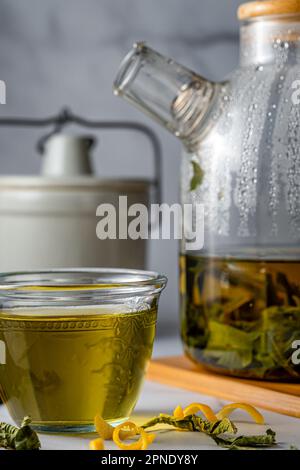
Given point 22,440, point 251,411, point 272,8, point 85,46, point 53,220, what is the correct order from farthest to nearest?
point 85,46, point 53,220, point 272,8, point 251,411, point 22,440

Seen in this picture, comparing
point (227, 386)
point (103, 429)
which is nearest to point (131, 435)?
point (103, 429)

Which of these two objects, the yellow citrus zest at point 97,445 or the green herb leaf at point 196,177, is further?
the green herb leaf at point 196,177

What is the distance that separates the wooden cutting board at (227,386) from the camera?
772mm

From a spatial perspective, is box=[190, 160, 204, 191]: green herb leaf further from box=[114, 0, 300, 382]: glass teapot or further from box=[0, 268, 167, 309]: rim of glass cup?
box=[0, 268, 167, 309]: rim of glass cup

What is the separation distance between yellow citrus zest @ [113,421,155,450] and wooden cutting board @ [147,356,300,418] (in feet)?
0.50

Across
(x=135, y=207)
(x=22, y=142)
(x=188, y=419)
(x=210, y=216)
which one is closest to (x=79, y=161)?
(x=135, y=207)

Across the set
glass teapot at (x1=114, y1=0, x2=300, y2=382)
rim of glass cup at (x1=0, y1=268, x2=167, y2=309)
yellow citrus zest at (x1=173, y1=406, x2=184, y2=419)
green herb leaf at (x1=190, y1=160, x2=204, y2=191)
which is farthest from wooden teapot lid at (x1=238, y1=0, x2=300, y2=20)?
yellow citrus zest at (x1=173, y1=406, x2=184, y2=419)

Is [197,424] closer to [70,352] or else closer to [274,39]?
[70,352]

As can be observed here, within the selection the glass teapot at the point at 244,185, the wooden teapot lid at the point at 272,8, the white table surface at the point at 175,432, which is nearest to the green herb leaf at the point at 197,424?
the white table surface at the point at 175,432

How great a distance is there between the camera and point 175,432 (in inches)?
27.2

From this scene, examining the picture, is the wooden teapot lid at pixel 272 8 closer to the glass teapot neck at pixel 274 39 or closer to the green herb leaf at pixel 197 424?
the glass teapot neck at pixel 274 39

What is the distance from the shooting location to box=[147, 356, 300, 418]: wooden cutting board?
30.4 inches

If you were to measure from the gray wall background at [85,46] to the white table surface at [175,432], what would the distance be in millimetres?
534

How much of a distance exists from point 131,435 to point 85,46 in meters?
0.85
